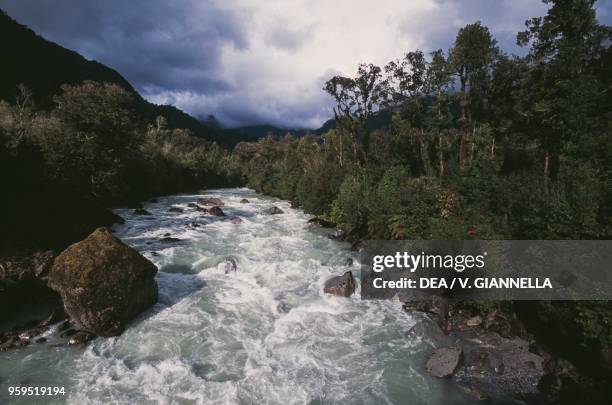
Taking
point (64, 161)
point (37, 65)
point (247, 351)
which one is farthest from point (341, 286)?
point (37, 65)

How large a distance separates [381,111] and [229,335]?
114 feet

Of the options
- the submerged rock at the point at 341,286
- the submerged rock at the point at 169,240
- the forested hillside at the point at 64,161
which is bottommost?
the submerged rock at the point at 341,286

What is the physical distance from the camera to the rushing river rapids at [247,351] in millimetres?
8688

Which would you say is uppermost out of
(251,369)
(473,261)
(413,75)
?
(413,75)

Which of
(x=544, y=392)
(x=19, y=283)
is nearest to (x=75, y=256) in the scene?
(x=19, y=283)

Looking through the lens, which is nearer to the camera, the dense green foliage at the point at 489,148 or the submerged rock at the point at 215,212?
the dense green foliage at the point at 489,148

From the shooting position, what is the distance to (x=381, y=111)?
39250mm

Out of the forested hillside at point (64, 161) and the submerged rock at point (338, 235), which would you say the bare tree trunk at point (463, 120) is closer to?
the submerged rock at point (338, 235)

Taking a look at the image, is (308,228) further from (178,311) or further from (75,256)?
(75,256)

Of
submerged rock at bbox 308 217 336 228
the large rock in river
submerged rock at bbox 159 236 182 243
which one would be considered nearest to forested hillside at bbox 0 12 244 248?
submerged rock at bbox 159 236 182 243

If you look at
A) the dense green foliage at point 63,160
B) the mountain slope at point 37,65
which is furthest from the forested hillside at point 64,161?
the mountain slope at point 37,65

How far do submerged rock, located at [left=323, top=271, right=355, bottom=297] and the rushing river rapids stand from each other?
34 cm

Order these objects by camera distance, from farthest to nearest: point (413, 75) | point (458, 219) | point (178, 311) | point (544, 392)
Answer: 1. point (413, 75)
2. point (458, 219)
3. point (178, 311)
4. point (544, 392)

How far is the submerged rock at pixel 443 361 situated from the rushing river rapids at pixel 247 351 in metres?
0.30
